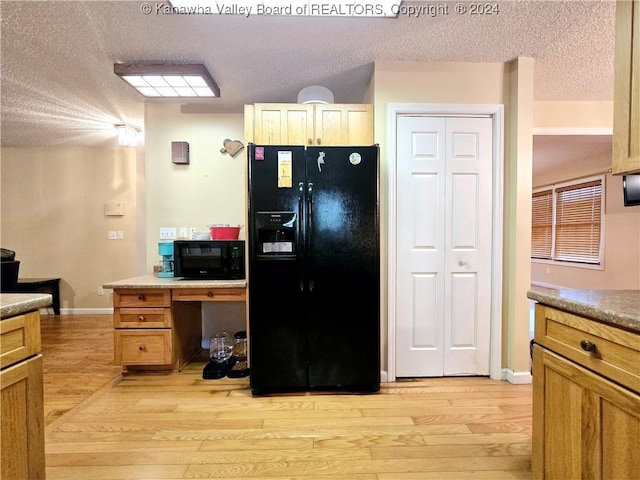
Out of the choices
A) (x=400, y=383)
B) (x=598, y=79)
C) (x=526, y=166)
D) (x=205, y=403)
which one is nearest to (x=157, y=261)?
(x=205, y=403)

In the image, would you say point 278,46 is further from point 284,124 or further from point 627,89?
point 627,89

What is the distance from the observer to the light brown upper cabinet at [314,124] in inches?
97.0

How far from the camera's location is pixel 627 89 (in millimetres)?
1137

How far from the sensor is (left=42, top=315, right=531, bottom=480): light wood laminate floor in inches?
59.6

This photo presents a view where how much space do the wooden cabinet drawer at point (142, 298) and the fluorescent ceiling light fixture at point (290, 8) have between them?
1.98 m

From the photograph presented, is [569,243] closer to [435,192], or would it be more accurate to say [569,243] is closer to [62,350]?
[435,192]

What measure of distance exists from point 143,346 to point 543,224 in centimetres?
815

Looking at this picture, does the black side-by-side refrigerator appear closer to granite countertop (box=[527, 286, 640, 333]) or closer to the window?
granite countertop (box=[527, 286, 640, 333])

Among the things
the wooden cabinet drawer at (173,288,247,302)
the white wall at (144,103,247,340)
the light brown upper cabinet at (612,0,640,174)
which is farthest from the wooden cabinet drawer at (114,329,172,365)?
the light brown upper cabinet at (612,0,640,174)

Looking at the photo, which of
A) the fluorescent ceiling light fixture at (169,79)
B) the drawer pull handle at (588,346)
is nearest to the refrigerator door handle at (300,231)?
the fluorescent ceiling light fixture at (169,79)

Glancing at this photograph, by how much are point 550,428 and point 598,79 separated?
2.90 metres

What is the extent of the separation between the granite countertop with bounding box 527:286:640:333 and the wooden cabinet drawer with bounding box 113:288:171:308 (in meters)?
2.50

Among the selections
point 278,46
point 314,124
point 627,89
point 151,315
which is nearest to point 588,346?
point 627,89

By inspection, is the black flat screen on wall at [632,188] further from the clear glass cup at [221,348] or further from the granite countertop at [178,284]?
the clear glass cup at [221,348]
